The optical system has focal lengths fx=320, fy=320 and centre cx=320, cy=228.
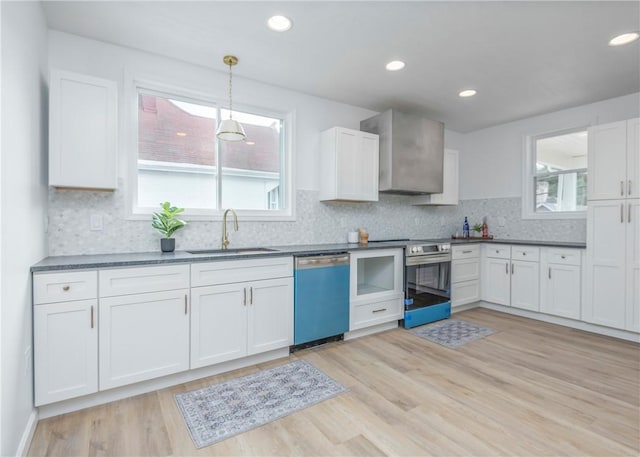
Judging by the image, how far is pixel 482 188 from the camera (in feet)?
16.5

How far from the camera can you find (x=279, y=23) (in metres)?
2.32

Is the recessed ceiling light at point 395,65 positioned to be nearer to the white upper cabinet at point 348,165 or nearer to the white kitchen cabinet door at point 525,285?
the white upper cabinet at point 348,165

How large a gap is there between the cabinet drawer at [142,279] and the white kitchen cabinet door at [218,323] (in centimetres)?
15

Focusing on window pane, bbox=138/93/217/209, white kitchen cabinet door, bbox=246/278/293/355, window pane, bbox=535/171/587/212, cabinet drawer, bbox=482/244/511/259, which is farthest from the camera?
cabinet drawer, bbox=482/244/511/259

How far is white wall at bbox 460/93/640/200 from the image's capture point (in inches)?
148

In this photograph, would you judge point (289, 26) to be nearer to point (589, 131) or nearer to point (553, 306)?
point (589, 131)

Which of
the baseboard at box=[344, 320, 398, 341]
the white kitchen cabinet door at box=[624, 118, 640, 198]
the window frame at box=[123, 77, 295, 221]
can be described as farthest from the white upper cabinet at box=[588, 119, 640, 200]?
the window frame at box=[123, 77, 295, 221]

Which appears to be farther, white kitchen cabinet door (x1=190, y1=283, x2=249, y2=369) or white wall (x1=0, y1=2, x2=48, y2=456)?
white kitchen cabinet door (x1=190, y1=283, x2=249, y2=369)

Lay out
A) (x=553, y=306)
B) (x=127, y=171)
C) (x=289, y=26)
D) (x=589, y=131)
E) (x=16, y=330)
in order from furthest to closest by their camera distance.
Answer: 1. (x=553, y=306)
2. (x=589, y=131)
3. (x=127, y=171)
4. (x=289, y=26)
5. (x=16, y=330)

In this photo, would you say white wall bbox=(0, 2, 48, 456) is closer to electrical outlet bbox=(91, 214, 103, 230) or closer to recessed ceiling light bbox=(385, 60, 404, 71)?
electrical outlet bbox=(91, 214, 103, 230)

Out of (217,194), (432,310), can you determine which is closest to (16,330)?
(217,194)

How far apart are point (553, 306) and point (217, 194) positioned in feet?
13.1

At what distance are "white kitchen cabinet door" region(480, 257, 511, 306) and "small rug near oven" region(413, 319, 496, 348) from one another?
31.1 inches

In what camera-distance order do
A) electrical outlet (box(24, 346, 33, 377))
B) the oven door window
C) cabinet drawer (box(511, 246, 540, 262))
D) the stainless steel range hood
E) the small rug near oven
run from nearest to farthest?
electrical outlet (box(24, 346, 33, 377)), the small rug near oven, the oven door window, the stainless steel range hood, cabinet drawer (box(511, 246, 540, 262))
